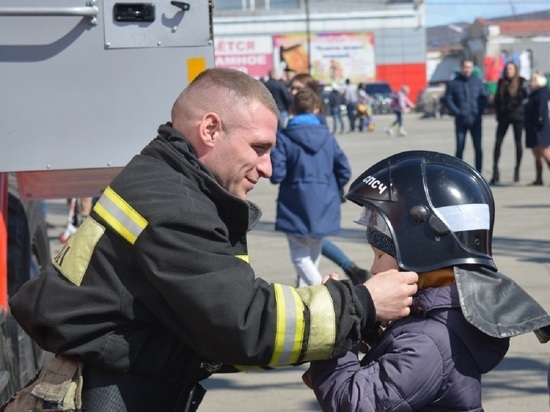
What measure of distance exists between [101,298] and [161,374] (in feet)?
0.85

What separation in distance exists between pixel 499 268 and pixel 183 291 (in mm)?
7062

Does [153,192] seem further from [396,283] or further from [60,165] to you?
[60,165]

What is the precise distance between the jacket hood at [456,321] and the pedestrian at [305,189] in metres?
5.14

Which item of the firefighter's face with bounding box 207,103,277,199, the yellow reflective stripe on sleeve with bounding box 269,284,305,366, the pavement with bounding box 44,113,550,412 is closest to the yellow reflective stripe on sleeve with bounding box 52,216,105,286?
the firefighter's face with bounding box 207,103,277,199

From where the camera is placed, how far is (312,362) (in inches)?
108

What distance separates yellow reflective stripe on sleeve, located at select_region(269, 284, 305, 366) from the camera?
8.23ft

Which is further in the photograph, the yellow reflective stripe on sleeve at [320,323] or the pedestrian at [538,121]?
the pedestrian at [538,121]

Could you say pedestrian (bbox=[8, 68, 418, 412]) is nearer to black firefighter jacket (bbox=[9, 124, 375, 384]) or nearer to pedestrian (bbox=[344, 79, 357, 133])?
black firefighter jacket (bbox=[9, 124, 375, 384])

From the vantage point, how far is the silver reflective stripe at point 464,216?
2.78 m

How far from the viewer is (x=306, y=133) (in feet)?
26.7


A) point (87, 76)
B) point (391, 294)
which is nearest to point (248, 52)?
point (87, 76)

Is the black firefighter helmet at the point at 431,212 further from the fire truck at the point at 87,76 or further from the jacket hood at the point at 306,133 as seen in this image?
the jacket hood at the point at 306,133

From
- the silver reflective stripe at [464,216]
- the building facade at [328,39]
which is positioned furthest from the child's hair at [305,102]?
the building facade at [328,39]

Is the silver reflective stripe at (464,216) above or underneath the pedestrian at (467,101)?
above
